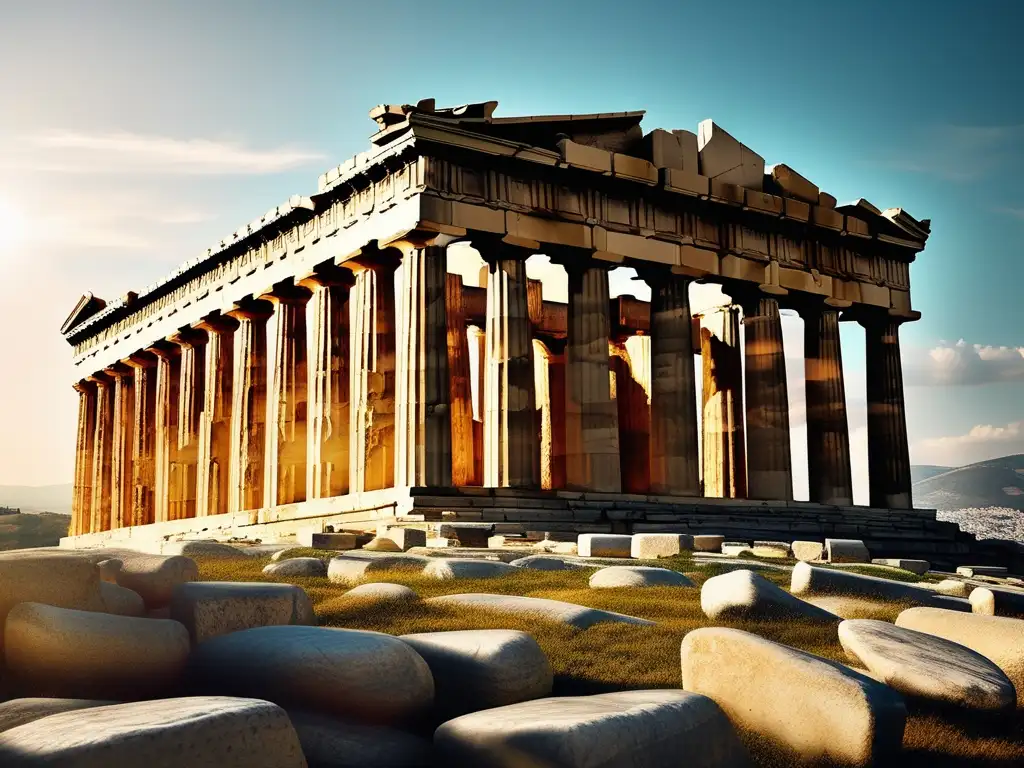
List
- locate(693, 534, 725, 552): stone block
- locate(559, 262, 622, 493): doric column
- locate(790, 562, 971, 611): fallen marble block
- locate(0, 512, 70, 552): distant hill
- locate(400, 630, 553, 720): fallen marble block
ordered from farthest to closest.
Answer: locate(0, 512, 70, 552): distant hill
locate(559, 262, 622, 493): doric column
locate(693, 534, 725, 552): stone block
locate(790, 562, 971, 611): fallen marble block
locate(400, 630, 553, 720): fallen marble block

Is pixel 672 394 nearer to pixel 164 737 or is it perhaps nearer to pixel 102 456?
pixel 102 456

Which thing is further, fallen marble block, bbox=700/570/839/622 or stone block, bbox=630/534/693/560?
stone block, bbox=630/534/693/560

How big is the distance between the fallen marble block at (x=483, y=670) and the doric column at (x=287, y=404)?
26.5 meters

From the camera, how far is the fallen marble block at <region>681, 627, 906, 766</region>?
23.3ft

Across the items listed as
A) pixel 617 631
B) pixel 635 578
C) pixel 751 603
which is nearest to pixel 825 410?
pixel 635 578

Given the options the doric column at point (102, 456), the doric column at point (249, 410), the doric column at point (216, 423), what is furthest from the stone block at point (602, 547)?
the doric column at point (102, 456)

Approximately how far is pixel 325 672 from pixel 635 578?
598cm

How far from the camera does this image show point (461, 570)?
1233 centimetres

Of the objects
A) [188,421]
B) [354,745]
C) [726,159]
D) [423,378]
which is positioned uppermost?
[726,159]

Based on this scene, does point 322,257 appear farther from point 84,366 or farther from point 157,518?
point 84,366

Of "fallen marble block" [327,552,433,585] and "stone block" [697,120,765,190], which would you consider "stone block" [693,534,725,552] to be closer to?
"fallen marble block" [327,552,433,585]

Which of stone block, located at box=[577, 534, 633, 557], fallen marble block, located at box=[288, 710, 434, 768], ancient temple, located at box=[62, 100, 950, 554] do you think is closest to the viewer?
fallen marble block, located at box=[288, 710, 434, 768]

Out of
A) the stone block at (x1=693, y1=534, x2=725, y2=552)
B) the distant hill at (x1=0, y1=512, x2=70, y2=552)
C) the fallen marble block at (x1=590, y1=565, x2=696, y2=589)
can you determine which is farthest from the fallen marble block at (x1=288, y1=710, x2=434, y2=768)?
the distant hill at (x1=0, y1=512, x2=70, y2=552)

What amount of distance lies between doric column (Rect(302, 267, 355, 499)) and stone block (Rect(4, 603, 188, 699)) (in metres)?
24.3
